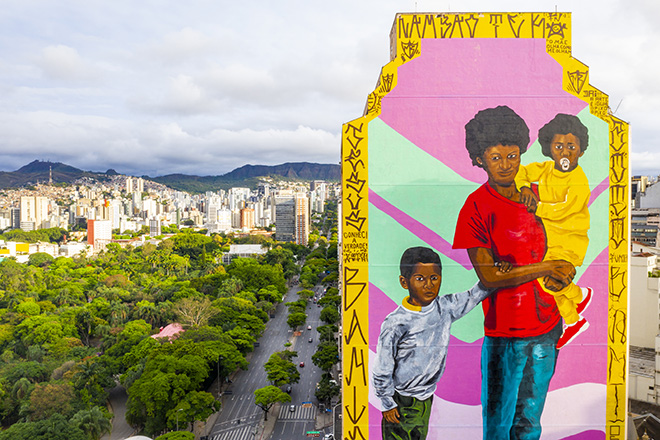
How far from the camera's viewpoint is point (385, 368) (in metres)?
10.5

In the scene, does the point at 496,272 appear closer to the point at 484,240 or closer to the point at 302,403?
the point at 484,240

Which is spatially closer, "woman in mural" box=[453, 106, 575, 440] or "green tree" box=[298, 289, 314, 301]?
"woman in mural" box=[453, 106, 575, 440]

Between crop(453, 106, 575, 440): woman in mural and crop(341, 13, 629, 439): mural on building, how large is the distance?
1.4 inches

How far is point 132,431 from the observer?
906 inches

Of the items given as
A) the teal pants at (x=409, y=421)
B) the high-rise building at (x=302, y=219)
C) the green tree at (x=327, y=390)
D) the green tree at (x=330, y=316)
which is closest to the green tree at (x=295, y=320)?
the green tree at (x=330, y=316)

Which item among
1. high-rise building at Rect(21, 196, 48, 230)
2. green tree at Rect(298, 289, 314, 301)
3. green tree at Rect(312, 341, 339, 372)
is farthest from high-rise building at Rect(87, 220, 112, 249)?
green tree at Rect(312, 341, 339, 372)

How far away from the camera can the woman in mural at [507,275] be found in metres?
10.5

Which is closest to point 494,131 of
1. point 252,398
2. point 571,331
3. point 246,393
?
point 571,331

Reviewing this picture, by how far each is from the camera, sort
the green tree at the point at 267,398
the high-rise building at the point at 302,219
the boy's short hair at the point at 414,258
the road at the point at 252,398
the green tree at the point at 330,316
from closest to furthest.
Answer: the boy's short hair at the point at 414,258 < the road at the point at 252,398 < the green tree at the point at 267,398 < the green tree at the point at 330,316 < the high-rise building at the point at 302,219

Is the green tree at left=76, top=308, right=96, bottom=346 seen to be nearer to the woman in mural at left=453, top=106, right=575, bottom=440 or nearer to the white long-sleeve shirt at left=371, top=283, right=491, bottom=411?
the white long-sleeve shirt at left=371, top=283, right=491, bottom=411

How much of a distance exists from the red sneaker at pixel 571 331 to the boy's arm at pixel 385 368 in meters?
4.23

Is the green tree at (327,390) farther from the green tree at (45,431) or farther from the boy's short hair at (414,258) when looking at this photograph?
the boy's short hair at (414,258)

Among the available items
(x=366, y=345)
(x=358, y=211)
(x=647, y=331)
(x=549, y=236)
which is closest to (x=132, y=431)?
(x=366, y=345)

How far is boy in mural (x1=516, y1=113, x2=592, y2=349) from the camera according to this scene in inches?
413
